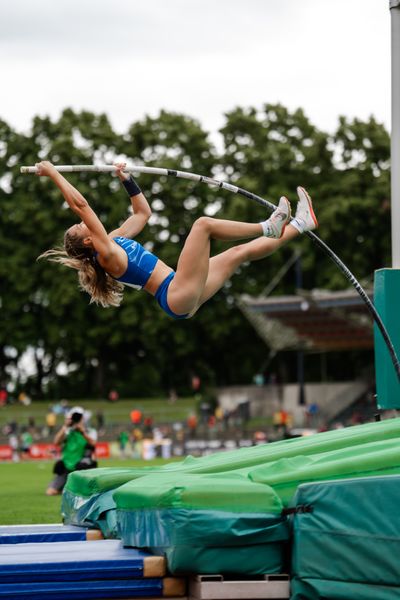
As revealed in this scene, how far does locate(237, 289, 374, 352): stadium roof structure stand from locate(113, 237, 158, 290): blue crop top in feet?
92.2

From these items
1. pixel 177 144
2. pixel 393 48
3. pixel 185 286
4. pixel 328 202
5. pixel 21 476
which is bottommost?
pixel 21 476

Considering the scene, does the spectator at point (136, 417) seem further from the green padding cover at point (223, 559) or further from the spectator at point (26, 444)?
the green padding cover at point (223, 559)

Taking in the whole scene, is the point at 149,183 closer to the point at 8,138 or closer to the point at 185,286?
the point at 8,138

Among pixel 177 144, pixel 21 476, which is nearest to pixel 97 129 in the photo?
pixel 177 144

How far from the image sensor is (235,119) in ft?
151

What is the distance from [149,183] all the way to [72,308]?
616 cm

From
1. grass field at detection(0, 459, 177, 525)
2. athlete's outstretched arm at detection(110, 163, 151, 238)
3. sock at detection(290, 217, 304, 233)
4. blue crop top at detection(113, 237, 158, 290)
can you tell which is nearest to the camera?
blue crop top at detection(113, 237, 158, 290)

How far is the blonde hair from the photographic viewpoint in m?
7.96

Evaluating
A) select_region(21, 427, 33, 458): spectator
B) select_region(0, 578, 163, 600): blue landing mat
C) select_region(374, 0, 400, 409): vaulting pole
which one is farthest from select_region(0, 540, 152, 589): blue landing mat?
select_region(21, 427, 33, 458): spectator

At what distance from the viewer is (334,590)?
5715 mm

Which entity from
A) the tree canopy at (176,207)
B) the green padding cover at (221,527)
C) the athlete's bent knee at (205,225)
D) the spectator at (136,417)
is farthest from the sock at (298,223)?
the tree canopy at (176,207)

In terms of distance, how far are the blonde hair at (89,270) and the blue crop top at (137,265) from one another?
0.19m

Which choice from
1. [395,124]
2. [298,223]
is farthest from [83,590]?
[395,124]

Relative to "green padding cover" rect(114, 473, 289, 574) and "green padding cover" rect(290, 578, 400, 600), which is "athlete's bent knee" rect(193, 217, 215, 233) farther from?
"green padding cover" rect(290, 578, 400, 600)
